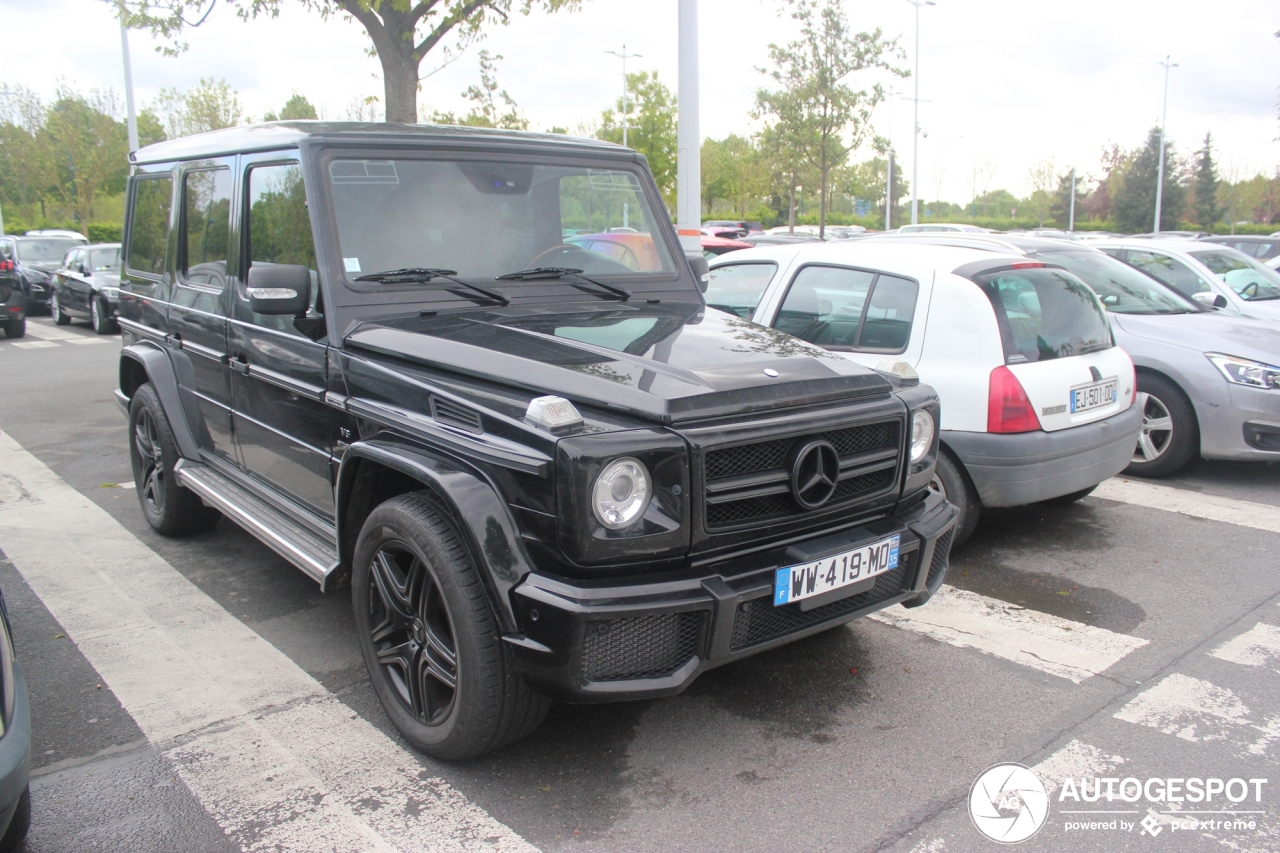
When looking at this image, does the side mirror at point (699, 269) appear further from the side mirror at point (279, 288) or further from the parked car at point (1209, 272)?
the parked car at point (1209, 272)

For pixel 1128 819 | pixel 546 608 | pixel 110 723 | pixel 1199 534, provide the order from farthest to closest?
pixel 1199 534, pixel 110 723, pixel 1128 819, pixel 546 608

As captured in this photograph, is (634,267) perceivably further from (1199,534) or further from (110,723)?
(1199,534)

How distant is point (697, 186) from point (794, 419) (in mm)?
5754

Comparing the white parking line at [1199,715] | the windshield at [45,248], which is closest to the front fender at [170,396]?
the white parking line at [1199,715]

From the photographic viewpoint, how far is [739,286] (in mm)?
6070

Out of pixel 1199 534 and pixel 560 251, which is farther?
pixel 1199 534

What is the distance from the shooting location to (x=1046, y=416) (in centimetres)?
475

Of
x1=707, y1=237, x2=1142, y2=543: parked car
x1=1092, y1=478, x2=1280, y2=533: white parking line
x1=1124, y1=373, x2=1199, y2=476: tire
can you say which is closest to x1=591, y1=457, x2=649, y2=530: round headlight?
x1=707, y1=237, x2=1142, y2=543: parked car

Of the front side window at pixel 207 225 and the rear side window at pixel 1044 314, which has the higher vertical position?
the front side window at pixel 207 225

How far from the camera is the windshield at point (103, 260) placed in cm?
1703

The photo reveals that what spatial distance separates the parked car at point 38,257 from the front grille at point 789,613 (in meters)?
20.4

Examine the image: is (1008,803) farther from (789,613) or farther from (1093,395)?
(1093,395)

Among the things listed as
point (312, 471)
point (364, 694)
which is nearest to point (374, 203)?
point (312, 471)

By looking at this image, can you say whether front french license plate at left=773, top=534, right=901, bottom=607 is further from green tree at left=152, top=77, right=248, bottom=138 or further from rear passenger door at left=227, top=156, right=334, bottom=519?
green tree at left=152, top=77, right=248, bottom=138
